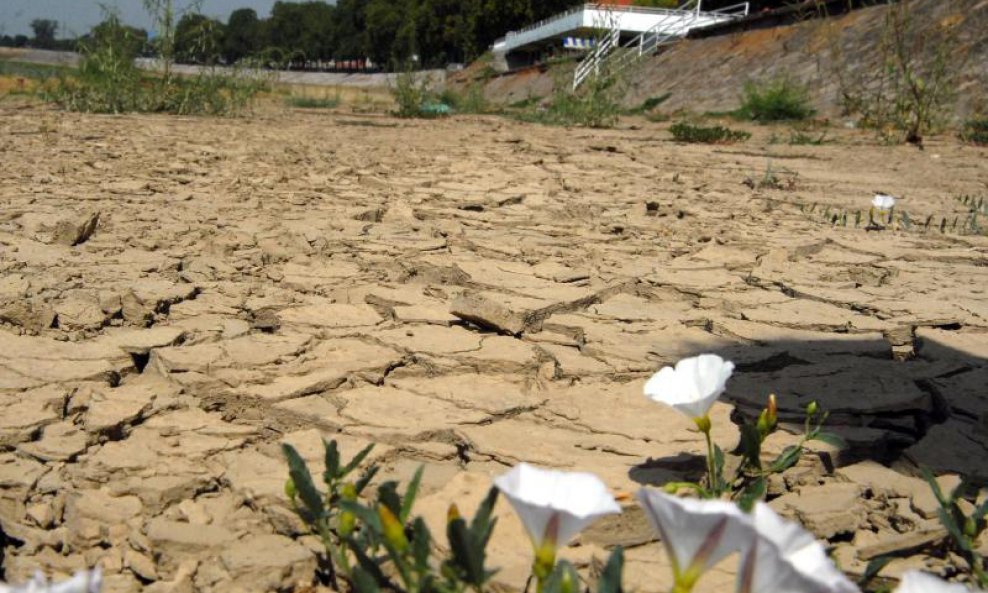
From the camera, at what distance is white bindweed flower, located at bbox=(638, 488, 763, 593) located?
80 centimetres

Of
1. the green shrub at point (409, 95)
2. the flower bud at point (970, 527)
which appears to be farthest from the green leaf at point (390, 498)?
the green shrub at point (409, 95)

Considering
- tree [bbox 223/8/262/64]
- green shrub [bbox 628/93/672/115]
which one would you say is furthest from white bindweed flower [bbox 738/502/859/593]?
tree [bbox 223/8/262/64]

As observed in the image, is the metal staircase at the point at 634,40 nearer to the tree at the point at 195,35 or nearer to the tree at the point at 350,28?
the tree at the point at 195,35

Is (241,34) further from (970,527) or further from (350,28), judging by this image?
(970,527)

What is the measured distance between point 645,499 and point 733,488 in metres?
0.87

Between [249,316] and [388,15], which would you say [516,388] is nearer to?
[249,316]

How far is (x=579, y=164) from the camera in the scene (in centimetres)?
618

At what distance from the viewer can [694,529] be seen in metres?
0.84

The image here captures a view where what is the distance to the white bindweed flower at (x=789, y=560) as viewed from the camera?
0.75m

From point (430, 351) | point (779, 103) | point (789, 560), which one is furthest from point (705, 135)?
point (789, 560)

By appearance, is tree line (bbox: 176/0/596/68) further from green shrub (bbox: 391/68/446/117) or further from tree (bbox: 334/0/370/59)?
green shrub (bbox: 391/68/446/117)

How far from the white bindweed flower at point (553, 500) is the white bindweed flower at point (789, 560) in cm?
14

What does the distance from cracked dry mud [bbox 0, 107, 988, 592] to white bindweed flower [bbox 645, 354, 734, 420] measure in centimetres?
27

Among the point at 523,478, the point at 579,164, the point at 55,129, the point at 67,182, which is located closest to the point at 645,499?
the point at 523,478
